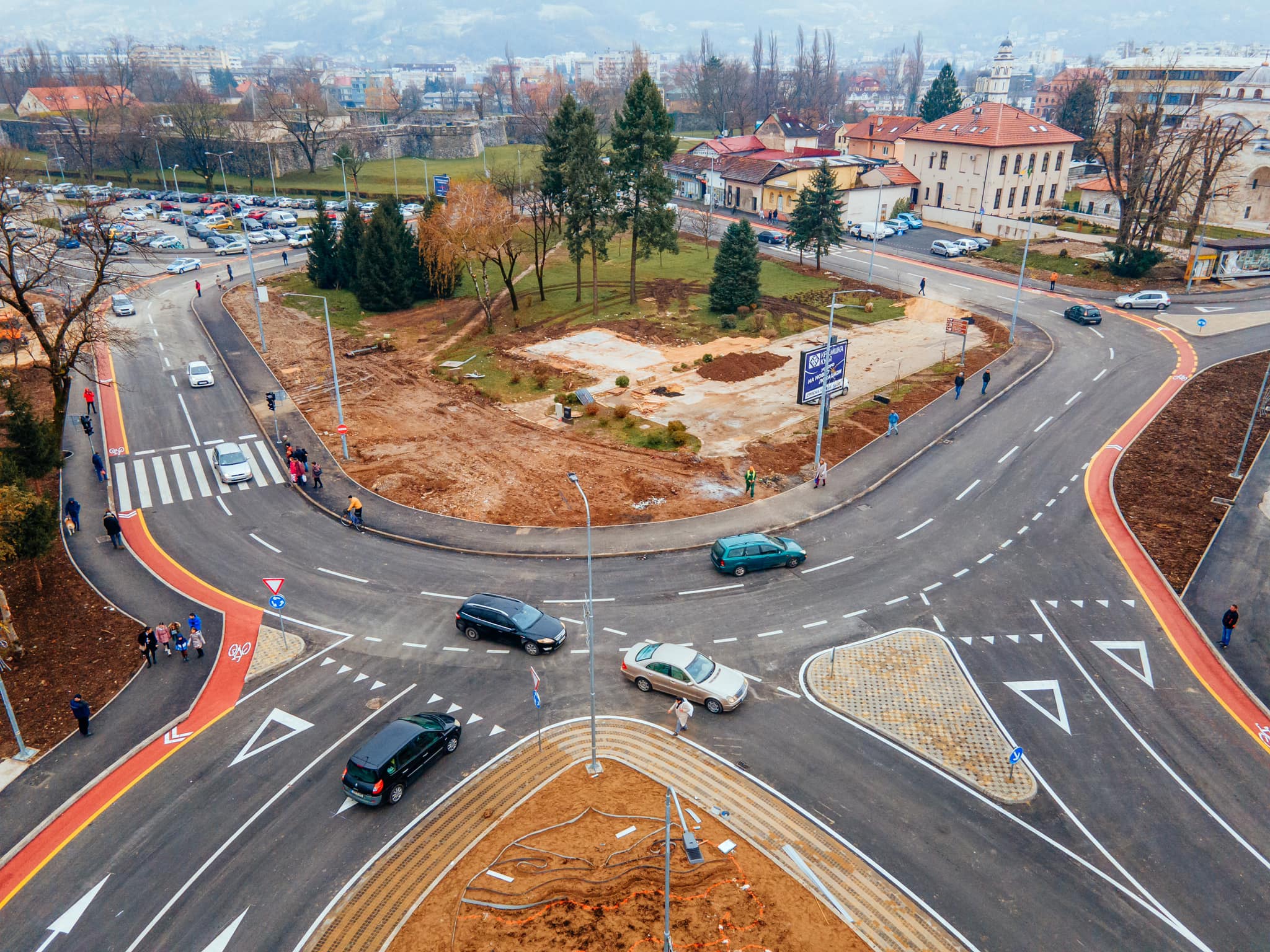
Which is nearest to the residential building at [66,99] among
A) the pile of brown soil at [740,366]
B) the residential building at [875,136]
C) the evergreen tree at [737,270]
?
the residential building at [875,136]

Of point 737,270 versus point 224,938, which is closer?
point 224,938

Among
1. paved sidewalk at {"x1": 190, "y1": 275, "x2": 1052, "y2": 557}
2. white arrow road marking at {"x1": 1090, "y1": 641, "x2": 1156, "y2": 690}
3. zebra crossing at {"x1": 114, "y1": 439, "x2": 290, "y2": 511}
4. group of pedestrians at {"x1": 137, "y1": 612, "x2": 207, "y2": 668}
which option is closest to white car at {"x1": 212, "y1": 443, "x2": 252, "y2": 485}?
zebra crossing at {"x1": 114, "y1": 439, "x2": 290, "y2": 511}

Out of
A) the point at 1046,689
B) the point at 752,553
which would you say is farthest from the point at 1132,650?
the point at 752,553

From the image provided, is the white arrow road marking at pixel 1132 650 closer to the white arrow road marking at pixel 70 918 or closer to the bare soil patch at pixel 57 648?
the white arrow road marking at pixel 70 918

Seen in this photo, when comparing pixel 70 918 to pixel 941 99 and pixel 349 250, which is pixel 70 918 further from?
pixel 941 99

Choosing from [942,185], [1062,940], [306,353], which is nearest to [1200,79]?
[942,185]

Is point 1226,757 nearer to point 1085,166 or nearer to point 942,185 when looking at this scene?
point 942,185

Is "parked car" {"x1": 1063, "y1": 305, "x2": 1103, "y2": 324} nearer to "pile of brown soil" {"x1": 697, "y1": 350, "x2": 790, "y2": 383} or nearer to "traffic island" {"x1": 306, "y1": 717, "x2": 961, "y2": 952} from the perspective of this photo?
"pile of brown soil" {"x1": 697, "y1": 350, "x2": 790, "y2": 383}
